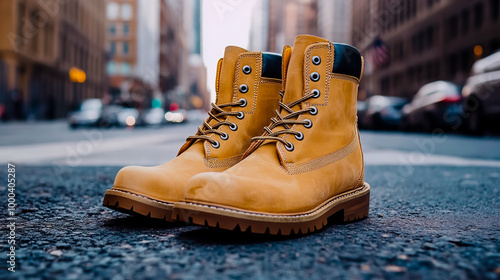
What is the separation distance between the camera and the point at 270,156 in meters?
1.75

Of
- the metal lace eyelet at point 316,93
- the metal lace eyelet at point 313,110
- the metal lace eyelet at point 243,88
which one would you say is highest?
the metal lace eyelet at point 243,88

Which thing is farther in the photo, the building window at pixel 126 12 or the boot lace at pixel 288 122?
the building window at pixel 126 12

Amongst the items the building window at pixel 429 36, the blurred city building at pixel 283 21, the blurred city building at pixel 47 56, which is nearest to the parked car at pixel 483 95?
the blurred city building at pixel 283 21

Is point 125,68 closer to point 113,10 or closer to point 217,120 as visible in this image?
point 113,10

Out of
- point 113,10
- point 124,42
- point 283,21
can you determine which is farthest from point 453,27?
point 283,21

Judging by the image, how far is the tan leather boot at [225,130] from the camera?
177 cm

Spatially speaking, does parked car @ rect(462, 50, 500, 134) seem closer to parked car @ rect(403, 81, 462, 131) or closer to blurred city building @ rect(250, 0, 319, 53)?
parked car @ rect(403, 81, 462, 131)

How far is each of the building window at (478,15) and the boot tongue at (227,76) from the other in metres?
27.2

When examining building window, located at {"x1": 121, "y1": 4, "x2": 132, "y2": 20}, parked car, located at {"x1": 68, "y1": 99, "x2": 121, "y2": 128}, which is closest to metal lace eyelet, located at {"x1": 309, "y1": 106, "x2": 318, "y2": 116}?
parked car, located at {"x1": 68, "y1": 99, "x2": 121, "y2": 128}

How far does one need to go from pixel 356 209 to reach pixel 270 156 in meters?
0.44

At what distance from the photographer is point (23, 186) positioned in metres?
3.05

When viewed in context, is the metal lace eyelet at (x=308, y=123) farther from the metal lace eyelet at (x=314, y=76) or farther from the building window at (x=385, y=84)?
the building window at (x=385, y=84)

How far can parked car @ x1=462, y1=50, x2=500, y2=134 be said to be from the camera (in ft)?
31.2

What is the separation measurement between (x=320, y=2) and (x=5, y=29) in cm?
4914
